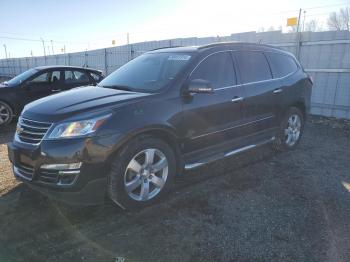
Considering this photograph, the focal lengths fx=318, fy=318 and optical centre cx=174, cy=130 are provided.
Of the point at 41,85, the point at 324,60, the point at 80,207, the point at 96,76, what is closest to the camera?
the point at 80,207

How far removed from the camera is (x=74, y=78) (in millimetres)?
8844

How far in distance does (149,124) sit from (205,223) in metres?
1.20

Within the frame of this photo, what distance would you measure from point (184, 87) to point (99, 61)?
16484 millimetres

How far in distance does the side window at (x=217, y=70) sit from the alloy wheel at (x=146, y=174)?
1.15 meters

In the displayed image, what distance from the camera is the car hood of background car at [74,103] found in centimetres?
329

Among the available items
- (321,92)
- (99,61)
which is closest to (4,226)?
(321,92)

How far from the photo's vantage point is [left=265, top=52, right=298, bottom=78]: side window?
5.32 m

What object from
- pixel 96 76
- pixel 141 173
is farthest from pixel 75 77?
pixel 141 173

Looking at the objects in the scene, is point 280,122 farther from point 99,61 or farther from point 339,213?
point 99,61

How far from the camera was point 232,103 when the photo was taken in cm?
439

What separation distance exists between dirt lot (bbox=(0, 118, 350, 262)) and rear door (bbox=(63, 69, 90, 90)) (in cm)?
435

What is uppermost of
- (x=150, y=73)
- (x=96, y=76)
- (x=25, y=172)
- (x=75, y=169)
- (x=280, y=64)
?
(x=280, y=64)

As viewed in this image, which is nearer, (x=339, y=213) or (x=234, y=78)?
(x=339, y=213)

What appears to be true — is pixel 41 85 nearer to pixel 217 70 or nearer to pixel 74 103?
pixel 74 103
